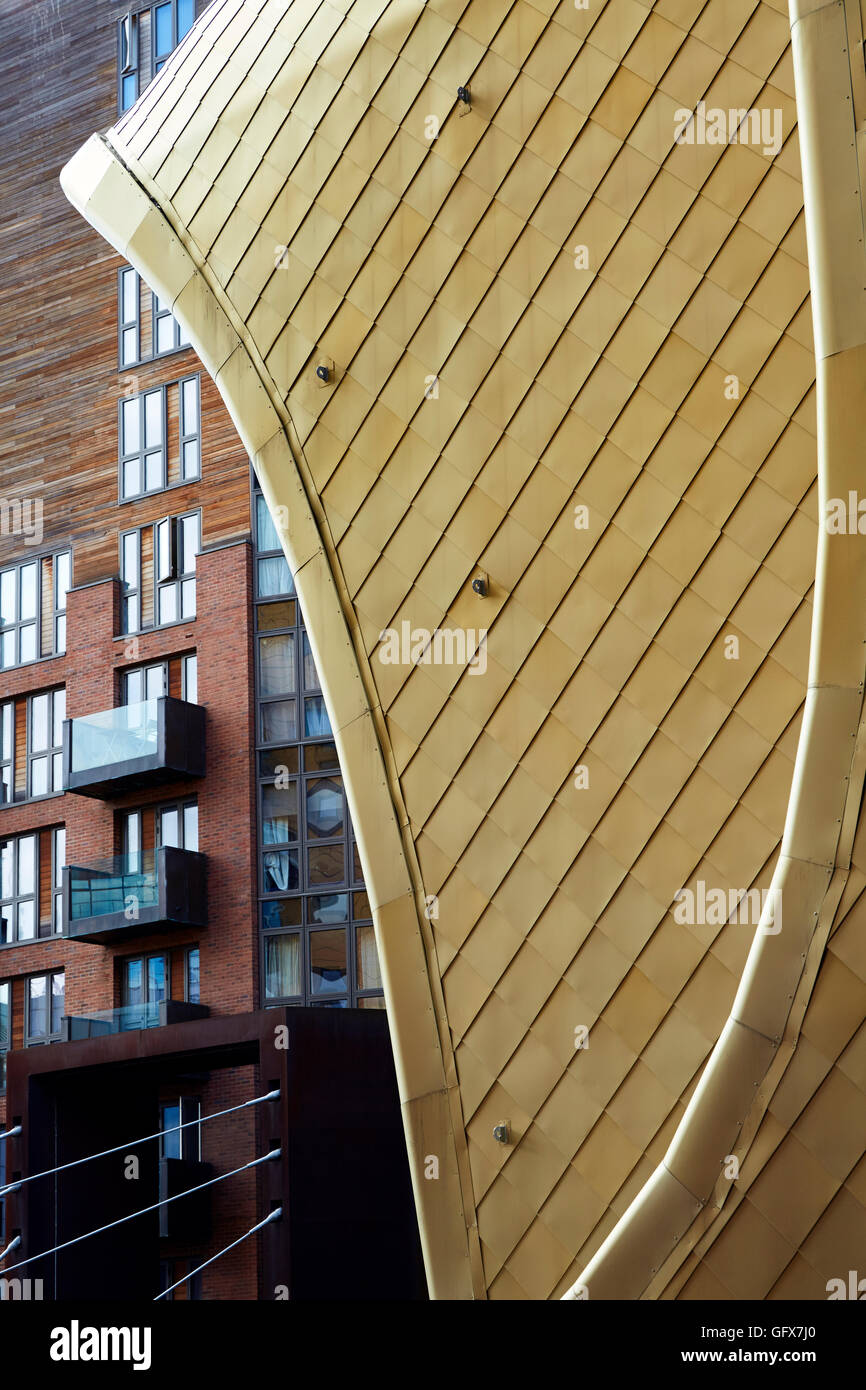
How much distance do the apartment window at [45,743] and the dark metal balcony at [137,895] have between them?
388 cm

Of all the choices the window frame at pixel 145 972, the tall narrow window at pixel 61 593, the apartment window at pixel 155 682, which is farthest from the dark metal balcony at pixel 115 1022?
the tall narrow window at pixel 61 593

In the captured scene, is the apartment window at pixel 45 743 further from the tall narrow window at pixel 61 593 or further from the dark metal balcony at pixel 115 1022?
the dark metal balcony at pixel 115 1022

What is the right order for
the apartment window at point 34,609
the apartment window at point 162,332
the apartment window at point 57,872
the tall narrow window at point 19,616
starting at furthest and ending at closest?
the tall narrow window at point 19,616, the apartment window at point 34,609, the apartment window at point 57,872, the apartment window at point 162,332

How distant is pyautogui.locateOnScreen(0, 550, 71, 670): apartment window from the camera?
42.2m

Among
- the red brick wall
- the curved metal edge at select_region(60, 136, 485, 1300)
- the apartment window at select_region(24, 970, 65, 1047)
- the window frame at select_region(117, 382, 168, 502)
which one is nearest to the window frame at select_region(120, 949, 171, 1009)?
the red brick wall

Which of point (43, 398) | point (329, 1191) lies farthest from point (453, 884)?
point (43, 398)

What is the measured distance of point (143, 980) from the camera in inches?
1506

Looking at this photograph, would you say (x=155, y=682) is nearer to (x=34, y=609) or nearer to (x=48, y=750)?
(x=48, y=750)

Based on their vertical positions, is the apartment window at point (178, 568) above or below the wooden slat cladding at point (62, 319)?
below

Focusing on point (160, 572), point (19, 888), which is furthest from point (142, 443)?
point (19, 888)

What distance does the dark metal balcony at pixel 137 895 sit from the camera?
3656 centimetres

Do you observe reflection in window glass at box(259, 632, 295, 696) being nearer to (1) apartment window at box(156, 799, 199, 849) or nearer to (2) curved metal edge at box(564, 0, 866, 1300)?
(1) apartment window at box(156, 799, 199, 849)

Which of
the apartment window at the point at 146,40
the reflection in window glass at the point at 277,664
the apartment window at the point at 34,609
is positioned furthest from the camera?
the apartment window at the point at 34,609

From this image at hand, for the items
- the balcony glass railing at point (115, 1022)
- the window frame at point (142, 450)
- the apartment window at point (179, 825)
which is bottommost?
the balcony glass railing at point (115, 1022)
